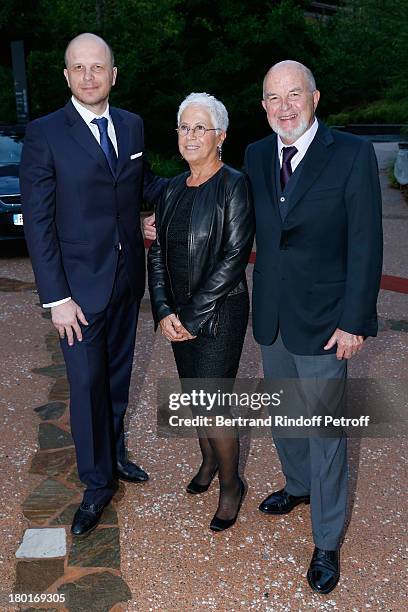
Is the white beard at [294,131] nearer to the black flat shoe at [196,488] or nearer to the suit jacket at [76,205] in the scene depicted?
the suit jacket at [76,205]

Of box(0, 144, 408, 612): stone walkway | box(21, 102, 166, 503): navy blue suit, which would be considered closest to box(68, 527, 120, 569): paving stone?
box(0, 144, 408, 612): stone walkway

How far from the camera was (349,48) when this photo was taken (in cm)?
4047

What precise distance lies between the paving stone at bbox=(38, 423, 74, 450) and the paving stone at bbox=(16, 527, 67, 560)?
910mm

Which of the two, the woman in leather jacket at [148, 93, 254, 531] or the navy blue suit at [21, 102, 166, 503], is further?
the navy blue suit at [21, 102, 166, 503]

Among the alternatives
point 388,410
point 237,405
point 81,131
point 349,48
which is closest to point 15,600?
point 81,131

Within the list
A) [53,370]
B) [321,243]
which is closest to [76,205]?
[321,243]

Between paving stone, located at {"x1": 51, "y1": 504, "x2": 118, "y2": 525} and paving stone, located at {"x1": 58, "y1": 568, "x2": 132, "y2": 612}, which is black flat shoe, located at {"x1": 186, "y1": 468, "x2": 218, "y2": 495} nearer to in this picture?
paving stone, located at {"x1": 51, "y1": 504, "x2": 118, "y2": 525}

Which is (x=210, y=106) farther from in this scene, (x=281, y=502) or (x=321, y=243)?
(x=281, y=502)

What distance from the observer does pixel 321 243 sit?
108 inches

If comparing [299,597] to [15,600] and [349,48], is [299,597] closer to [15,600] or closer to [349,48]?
[15,600]

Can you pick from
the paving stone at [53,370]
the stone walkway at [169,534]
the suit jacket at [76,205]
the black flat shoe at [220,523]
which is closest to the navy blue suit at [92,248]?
the suit jacket at [76,205]

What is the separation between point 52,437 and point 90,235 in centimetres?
172

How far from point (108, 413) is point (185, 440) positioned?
0.98 meters

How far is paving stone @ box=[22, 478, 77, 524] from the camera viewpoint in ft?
11.2
